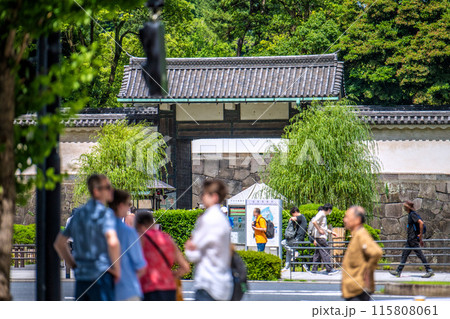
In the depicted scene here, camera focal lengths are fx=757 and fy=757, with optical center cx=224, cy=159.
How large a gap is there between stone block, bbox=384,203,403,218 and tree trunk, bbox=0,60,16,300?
22.3 m

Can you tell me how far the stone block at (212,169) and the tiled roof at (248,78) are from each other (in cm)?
276

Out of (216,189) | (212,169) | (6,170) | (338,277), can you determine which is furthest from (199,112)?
(6,170)

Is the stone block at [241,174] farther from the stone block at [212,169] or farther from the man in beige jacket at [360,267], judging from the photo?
the man in beige jacket at [360,267]

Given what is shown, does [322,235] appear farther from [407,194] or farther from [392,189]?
[407,194]

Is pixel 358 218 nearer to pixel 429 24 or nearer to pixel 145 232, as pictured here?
pixel 145 232

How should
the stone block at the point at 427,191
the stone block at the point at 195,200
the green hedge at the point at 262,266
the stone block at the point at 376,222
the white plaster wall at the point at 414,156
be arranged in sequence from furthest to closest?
the stone block at the point at 195,200
the stone block at the point at 376,222
the stone block at the point at 427,191
the white plaster wall at the point at 414,156
the green hedge at the point at 262,266

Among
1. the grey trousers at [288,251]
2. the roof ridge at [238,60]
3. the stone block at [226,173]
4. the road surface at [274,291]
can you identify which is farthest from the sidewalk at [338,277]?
the roof ridge at [238,60]

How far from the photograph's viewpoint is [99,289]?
703cm

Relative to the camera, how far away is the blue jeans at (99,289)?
7012 millimetres

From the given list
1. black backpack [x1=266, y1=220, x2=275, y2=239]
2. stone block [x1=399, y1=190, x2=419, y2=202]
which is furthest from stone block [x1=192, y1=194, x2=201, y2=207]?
black backpack [x1=266, y1=220, x2=275, y2=239]

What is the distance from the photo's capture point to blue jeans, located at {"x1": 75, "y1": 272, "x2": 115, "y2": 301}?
23.0ft

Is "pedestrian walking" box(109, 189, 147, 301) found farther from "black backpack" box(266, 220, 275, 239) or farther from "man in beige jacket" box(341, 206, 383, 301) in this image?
"black backpack" box(266, 220, 275, 239)

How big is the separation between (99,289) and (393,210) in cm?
2191
